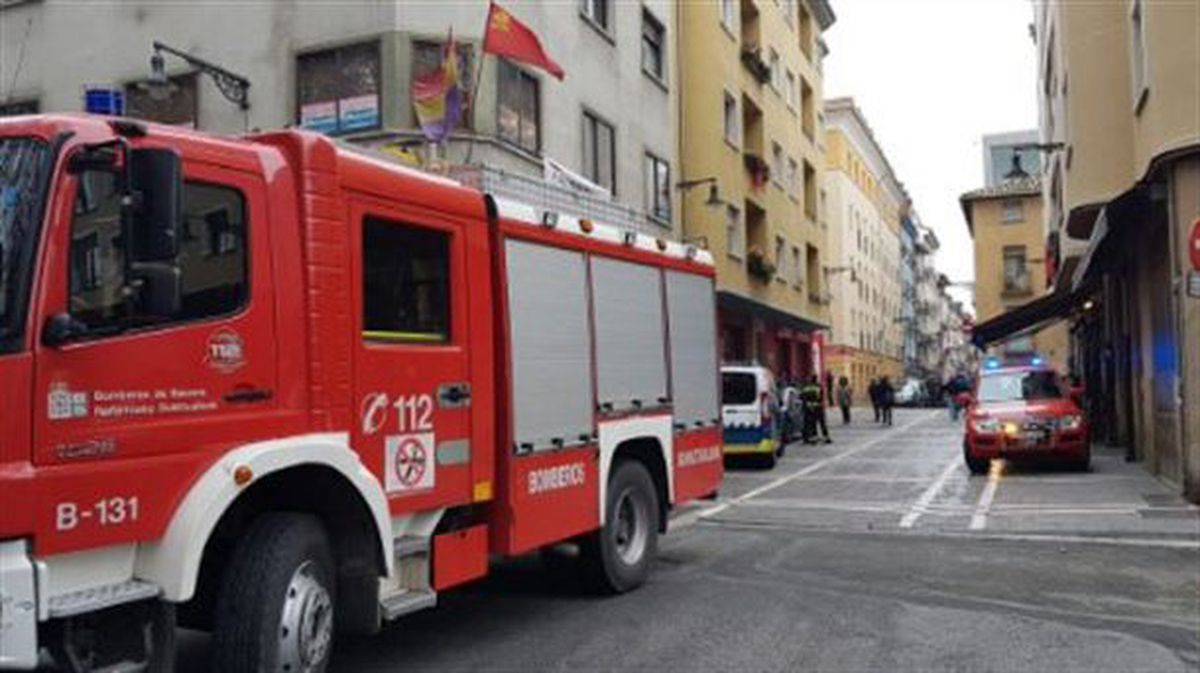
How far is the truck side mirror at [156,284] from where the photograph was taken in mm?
4871

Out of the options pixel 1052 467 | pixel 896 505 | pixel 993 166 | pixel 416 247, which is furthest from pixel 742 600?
pixel 993 166

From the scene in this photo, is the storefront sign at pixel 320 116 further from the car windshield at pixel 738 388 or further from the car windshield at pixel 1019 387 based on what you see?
the car windshield at pixel 1019 387

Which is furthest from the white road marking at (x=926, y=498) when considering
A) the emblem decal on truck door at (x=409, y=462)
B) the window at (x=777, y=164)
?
the window at (x=777, y=164)

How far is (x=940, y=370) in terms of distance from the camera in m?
121

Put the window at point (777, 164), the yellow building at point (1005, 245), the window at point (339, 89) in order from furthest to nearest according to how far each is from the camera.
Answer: the yellow building at point (1005, 245)
the window at point (777, 164)
the window at point (339, 89)

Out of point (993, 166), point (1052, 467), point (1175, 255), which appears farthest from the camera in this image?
point (993, 166)

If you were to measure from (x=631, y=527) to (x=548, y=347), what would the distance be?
2.11 m

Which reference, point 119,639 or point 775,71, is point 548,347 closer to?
point 119,639

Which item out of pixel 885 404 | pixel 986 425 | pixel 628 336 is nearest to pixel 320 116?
pixel 628 336

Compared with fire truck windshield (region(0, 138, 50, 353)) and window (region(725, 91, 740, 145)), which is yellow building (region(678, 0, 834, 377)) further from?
fire truck windshield (region(0, 138, 50, 353))

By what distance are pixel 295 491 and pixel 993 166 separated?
8271cm

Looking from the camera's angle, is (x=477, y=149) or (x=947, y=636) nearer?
(x=947, y=636)

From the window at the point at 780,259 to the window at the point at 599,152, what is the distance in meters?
16.2

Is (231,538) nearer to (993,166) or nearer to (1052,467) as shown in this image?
(1052,467)
